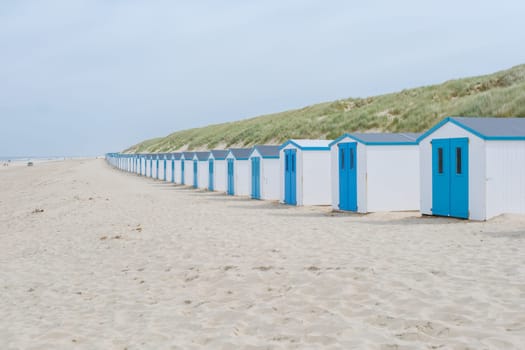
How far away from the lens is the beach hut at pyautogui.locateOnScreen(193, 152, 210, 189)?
29922 millimetres

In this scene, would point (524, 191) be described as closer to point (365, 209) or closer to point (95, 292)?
point (365, 209)

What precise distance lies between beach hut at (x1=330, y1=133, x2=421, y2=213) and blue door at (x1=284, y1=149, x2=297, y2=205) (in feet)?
9.66

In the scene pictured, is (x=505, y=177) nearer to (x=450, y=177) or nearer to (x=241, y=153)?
(x=450, y=177)

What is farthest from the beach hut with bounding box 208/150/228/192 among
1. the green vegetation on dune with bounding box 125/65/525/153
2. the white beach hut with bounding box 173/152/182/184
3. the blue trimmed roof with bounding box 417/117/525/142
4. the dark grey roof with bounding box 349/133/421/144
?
the green vegetation on dune with bounding box 125/65/525/153

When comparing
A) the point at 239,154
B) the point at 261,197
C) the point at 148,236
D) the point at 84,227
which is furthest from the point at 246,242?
the point at 239,154

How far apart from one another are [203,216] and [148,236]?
3581mm

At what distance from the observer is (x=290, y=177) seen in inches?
776

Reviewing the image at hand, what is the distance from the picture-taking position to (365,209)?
1596cm

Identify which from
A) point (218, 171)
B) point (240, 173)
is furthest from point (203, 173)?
point (240, 173)

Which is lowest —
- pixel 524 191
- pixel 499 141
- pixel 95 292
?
pixel 95 292

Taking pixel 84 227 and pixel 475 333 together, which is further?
pixel 84 227

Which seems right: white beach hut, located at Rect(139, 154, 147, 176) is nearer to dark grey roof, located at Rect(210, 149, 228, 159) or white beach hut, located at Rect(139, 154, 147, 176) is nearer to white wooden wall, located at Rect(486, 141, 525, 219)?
dark grey roof, located at Rect(210, 149, 228, 159)

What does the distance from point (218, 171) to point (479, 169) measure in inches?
652

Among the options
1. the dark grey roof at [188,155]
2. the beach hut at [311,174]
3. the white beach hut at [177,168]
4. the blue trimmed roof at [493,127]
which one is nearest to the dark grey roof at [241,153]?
the beach hut at [311,174]
